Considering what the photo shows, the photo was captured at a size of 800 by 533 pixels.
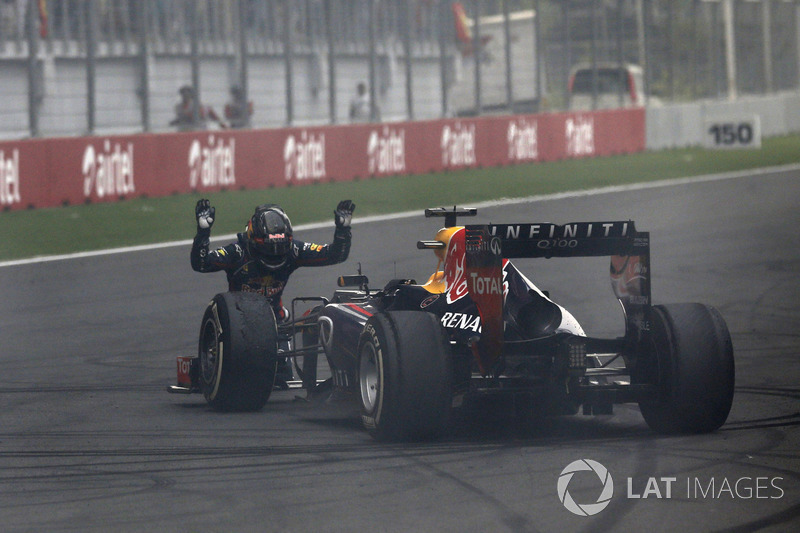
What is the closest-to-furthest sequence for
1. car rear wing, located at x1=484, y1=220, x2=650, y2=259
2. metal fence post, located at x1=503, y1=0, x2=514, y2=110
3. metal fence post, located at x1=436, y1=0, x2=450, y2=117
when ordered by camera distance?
car rear wing, located at x1=484, y1=220, x2=650, y2=259, metal fence post, located at x1=436, y1=0, x2=450, y2=117, metal fence post, located at x1=503, y1=0, x2=514, y2=110

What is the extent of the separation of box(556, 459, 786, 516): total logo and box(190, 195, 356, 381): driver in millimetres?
2984

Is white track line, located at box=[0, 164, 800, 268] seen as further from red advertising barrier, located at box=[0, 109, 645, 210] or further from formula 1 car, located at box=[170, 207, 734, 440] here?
red advertising barrier, located at box=[0, 109, 645, 210]

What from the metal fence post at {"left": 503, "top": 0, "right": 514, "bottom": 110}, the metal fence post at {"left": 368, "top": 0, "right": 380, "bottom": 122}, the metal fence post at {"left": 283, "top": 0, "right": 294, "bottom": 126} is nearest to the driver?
the metal fence post at {"left": 283, "top": 0, "right": 294, "bottom": 126}

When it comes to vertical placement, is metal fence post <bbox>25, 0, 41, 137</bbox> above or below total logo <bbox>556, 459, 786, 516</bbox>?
above

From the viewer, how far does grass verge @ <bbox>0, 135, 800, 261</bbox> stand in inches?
695

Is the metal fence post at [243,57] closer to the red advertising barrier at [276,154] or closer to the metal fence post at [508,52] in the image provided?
the red advertising barrier at [276,154]

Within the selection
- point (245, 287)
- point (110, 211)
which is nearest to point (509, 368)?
point (245, 287)

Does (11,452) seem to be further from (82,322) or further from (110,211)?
(110,211)

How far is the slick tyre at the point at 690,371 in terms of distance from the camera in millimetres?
7039

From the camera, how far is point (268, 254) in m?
8.68

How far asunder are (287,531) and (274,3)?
22.2 metres

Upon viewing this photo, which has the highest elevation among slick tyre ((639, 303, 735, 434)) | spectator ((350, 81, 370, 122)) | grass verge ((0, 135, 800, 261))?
spectator ((350, 81, 370, 122))

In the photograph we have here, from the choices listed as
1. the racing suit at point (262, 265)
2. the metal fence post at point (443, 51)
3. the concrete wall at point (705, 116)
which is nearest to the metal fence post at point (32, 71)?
the metal fence post at point (443, 51)

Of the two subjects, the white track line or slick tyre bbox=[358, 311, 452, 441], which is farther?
the white track line
